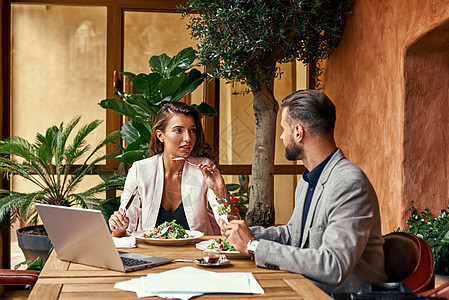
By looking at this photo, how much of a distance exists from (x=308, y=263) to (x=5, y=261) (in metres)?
4.40

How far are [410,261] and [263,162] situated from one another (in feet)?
8.97

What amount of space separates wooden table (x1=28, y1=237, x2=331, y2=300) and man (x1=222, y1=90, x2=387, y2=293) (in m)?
0.07

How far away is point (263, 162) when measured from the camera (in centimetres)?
457

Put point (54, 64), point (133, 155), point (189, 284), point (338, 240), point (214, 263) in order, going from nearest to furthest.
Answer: point (189, 284)
point (338, 240)
point (214, 263)
point (133, 155)
point (54, 64)

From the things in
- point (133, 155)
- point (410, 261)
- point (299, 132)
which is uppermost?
point (299, 132)

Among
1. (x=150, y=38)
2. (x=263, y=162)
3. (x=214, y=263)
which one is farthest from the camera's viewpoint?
(x=150, y=38)

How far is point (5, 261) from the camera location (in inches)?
205

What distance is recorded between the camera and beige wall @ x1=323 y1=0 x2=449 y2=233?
3.51 m

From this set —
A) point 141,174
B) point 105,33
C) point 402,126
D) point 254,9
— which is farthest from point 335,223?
point 105,33

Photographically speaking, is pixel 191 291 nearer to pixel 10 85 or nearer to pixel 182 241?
pixel 182 241

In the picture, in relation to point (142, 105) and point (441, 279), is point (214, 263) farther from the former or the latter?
point (142, 105)

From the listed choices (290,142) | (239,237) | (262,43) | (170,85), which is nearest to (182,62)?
(170,85)

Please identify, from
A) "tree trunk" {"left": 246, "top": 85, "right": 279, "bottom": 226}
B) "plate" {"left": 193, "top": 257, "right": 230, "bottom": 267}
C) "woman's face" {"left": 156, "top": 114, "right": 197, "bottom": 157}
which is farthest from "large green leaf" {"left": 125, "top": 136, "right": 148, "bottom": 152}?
"plate" {"left": 193, "top": 257, "right": 230, "bottom": 267}

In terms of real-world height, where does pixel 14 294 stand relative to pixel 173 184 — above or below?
below
